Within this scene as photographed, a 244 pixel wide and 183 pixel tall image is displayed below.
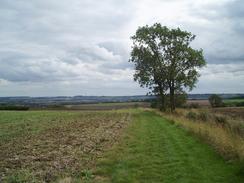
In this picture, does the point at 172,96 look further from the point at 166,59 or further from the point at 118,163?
the point at 118,163

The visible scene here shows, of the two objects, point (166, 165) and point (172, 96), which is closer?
point (166, 165)

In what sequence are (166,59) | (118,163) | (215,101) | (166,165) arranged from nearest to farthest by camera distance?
(166,165) < (118,163) < (166,59) < (215,101)

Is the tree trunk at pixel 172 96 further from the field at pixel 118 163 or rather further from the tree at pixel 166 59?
the field at pixel 118 163

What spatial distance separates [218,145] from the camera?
16.0m

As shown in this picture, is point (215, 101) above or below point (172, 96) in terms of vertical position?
below

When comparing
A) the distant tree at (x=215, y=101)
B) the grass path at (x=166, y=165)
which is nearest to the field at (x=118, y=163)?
the grass path at (x=166, y=165)

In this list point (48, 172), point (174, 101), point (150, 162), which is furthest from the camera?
point (174, 101)

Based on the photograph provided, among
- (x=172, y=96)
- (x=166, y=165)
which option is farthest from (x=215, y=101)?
(x=166, y=165)

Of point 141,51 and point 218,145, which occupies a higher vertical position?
point 141,51

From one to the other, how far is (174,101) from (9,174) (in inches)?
2141

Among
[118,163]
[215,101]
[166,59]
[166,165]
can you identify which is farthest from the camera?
[215,101]

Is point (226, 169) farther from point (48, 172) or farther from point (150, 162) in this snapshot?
point (48, 172)

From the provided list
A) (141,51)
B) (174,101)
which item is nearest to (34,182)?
(141,51)

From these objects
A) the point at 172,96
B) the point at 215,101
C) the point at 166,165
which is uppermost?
the point at 172,96
